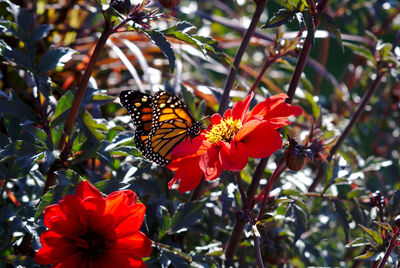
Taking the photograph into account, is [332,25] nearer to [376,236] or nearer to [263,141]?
[263,141]

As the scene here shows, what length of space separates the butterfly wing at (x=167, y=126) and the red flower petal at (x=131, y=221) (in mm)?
207

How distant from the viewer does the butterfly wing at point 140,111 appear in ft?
2.92

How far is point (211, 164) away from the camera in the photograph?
71cm

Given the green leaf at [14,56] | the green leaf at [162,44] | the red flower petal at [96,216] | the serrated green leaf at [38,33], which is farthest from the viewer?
the serrated green leaf at [38,33]

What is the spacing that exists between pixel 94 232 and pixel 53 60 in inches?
15.0

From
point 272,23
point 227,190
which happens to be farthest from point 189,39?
point 227,190

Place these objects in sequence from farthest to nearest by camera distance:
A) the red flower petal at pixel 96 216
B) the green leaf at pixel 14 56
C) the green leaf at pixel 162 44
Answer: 1. the green leaf at pixel 14 56
2. the green leaf at pixel 162 44
3. the red flower petal at pixel 96 216

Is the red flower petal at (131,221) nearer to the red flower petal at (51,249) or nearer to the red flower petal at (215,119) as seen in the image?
the red flower petal at (51,249)

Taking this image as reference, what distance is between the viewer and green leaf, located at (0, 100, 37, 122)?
0.85m

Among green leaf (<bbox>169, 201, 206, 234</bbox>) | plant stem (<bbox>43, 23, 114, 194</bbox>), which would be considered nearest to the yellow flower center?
green leaf (<bbox>169, 201, 206, 234</bbox>)

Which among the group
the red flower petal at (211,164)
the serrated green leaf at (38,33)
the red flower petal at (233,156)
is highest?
the serrated green leaf at (38,33)

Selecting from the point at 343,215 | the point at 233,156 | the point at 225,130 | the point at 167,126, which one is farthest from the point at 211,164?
the point at 343,215

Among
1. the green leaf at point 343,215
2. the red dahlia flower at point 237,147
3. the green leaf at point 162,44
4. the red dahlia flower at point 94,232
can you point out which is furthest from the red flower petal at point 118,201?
the green leaf at point 343,215

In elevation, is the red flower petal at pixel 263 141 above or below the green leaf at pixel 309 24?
below
